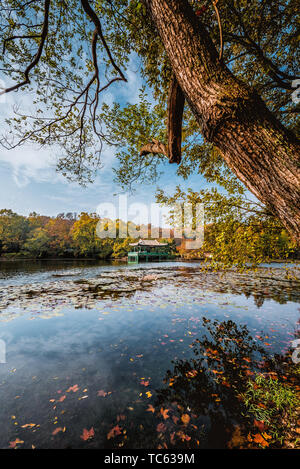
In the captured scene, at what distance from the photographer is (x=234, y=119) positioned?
1388 millimetres

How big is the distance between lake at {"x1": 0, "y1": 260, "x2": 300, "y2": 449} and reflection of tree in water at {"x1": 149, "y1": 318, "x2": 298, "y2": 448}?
0.05 ft

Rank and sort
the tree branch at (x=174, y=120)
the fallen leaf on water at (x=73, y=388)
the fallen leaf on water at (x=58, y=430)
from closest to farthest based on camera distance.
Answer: the fallen leaf on water at (x=58, y=430) → the tree branch at (x=174, y=120) → the fallen leaf on water at (x=73, y=388)

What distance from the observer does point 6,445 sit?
1.85 metres

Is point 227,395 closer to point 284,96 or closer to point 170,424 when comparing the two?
point 170,424

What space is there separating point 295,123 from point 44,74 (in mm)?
6900

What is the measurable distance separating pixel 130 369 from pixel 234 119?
408 cm

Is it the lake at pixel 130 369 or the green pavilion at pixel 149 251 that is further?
the green pavilion at pixel 149 251

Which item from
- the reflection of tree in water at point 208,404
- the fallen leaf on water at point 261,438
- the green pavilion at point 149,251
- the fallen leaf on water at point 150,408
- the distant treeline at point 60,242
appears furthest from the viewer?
the distant treeline at point 60,242

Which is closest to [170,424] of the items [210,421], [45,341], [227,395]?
[210,421]

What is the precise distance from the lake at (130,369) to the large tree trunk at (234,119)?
2.70 meters

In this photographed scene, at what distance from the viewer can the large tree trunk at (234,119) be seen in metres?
1.24

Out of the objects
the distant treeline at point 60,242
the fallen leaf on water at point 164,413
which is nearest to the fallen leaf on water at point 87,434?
the fallen leaf on water at point 164,413

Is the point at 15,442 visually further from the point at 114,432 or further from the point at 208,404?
the point at 208,404

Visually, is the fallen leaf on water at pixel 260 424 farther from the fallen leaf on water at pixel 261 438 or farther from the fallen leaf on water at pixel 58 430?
the fallen leaf on water at pixel 58 430
